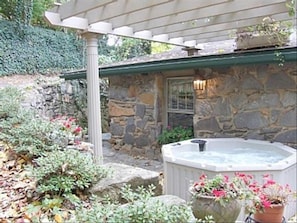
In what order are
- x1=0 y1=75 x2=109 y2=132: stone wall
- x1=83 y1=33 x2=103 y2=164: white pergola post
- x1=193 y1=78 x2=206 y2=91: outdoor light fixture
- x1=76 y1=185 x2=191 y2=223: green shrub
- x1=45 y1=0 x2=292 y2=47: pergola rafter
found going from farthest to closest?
x1=0 y1=75 x2=109 y2=132: stone wall < x1=193 y1=78 x2=206 y2=91: outdoor light fixture < x1=83 y1=33 x2=103 y2=164: white pergola post < x1=45 y1=0 x2=292 y2=47: pergola rafter < x1=76 y1=185 x2=191 y2=223: green shrub

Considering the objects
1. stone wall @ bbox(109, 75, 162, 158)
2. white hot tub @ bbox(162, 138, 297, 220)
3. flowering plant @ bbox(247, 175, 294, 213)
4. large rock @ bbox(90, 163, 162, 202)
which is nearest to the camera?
flowering plant @ bbox(247, 175, 294, 213)

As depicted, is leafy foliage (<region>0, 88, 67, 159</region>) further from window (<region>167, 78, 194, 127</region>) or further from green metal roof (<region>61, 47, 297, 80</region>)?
window (<region>167, 78, 194, 127</region>)

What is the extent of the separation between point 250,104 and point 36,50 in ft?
23.8

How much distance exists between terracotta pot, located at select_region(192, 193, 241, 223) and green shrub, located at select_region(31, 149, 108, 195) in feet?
3.32

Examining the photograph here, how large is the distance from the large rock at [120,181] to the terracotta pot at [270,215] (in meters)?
0.92

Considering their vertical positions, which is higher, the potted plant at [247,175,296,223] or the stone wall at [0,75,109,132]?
the stone wall at [0,75,109,132]

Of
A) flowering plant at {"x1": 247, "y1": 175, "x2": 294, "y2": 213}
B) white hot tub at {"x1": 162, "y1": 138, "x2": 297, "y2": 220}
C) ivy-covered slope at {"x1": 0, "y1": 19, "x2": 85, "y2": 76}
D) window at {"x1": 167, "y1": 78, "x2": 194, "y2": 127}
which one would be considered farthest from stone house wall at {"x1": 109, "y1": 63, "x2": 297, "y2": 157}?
ivy-covered slope at {"x1": 0, "y1": 19, "x2": 85, "y2": 76}

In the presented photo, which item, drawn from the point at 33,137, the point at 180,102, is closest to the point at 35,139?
the point at 33,137

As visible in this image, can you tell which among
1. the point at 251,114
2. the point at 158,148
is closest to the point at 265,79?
the point at 251,114

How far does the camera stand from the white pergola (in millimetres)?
4012

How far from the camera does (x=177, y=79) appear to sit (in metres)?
6.65

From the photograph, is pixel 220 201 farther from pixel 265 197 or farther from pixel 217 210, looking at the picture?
pixel 265 197

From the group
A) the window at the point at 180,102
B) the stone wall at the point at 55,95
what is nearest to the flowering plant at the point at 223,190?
the window at the point at 180,102

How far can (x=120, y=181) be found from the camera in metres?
2.63
